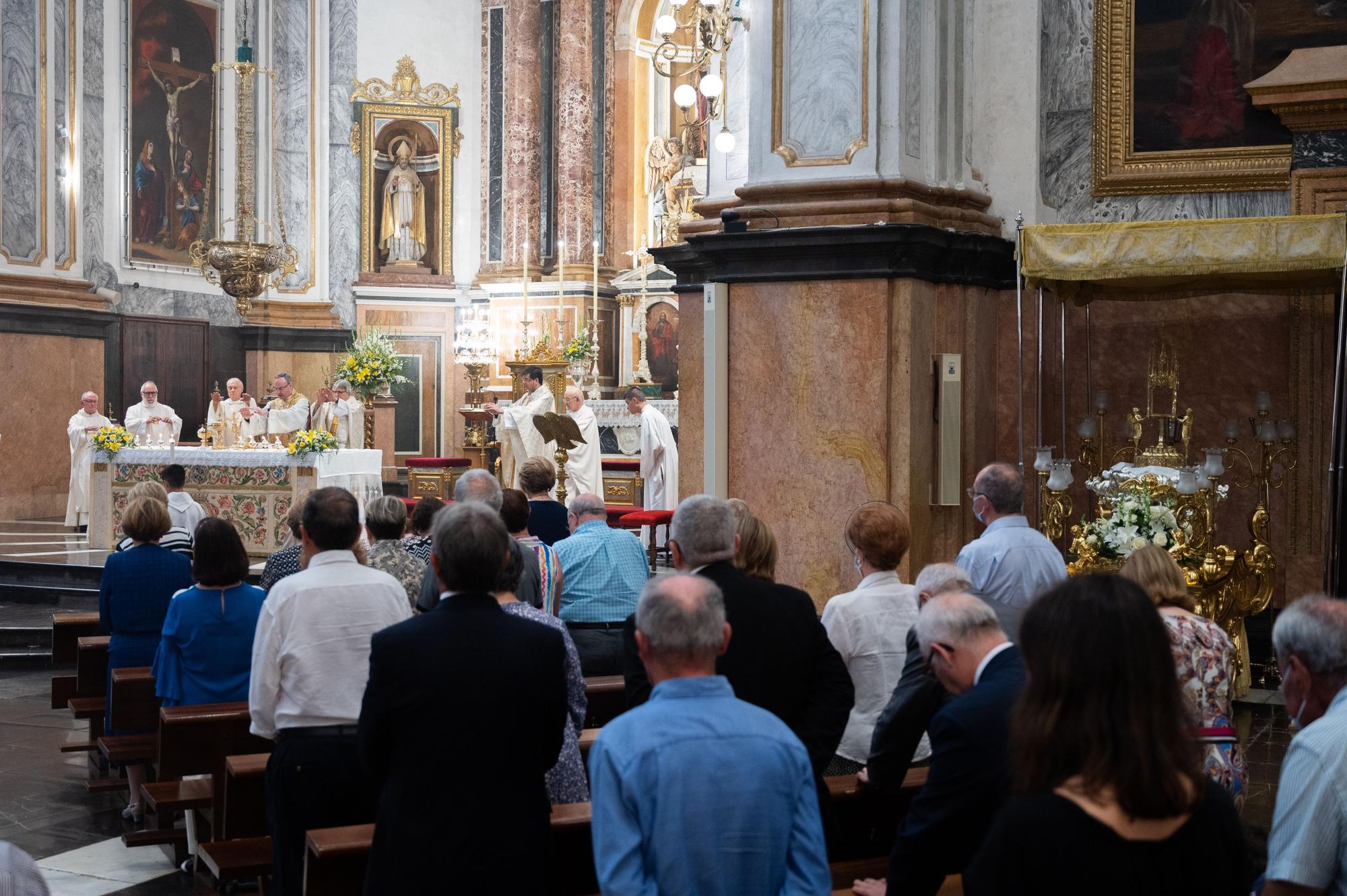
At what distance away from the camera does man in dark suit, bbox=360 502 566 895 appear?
327 cm

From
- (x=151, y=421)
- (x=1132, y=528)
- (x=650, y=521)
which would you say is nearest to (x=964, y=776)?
(x=1132, y=528)

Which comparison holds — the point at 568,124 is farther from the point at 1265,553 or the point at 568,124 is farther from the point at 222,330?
the point at 1265,553

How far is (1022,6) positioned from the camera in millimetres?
10258

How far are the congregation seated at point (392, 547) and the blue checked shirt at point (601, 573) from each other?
0.89 m

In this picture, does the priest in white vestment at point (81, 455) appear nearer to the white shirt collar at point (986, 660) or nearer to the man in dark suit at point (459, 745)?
the man in dark suit at point (459, 745)

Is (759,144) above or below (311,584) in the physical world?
above

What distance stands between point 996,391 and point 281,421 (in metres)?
8.51

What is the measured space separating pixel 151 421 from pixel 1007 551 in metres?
12.5

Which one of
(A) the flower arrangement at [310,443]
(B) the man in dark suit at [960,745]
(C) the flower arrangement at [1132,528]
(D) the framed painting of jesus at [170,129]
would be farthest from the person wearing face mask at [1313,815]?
(D) the framed painting of jesus at [170,129]

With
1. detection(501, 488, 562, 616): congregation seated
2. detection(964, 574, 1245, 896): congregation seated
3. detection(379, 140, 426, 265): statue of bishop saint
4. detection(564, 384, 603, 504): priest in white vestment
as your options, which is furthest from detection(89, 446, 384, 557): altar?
detection(964, 574, 1245, 896): congregation seated

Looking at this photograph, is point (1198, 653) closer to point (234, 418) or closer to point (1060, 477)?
point (1060, 477)

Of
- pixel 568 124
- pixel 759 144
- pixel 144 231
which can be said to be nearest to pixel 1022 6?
pixel 759 144

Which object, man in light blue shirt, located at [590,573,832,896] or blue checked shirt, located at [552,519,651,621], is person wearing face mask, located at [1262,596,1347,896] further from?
blue checked shirt, located at [552,519,651,621]

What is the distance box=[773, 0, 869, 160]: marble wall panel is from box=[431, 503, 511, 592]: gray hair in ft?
21.1
